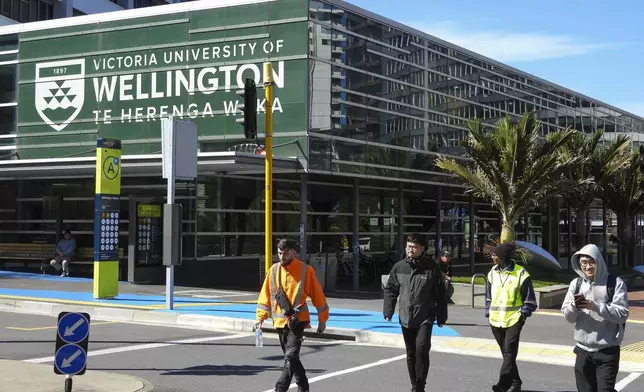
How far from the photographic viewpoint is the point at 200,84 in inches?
892

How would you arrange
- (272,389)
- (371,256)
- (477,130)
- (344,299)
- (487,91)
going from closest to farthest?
1. (272,389)
2. (344,299)
3. (477,130)
4. (371,256)
5. (487,91)

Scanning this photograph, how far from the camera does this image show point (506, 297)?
341 inches

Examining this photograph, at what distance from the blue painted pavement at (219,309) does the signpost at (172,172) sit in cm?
90

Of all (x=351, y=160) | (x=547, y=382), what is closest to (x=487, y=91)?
(x=351, y=160)

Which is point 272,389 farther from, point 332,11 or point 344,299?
point 332,11

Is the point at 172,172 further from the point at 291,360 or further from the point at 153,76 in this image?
the point at 291,360

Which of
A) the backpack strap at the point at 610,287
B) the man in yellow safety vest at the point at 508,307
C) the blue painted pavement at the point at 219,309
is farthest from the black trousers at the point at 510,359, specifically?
the blue painted pavement at the point at 219,309

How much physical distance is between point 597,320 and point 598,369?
1.22 ft

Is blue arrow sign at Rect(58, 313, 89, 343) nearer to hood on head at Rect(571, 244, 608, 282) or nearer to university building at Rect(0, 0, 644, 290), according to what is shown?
hood on head at Rect(571, 244, 608, 282)

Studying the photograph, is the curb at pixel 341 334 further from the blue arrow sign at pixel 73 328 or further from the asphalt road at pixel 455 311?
the blue arrow sign at pixel 73 328

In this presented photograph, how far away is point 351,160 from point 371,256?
612 cm

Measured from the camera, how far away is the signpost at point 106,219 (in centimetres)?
1808

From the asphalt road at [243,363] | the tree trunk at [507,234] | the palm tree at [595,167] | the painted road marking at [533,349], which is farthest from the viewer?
the palm tree at [595,167]

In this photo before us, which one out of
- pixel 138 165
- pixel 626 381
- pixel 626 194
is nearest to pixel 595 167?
pixel 626 194
